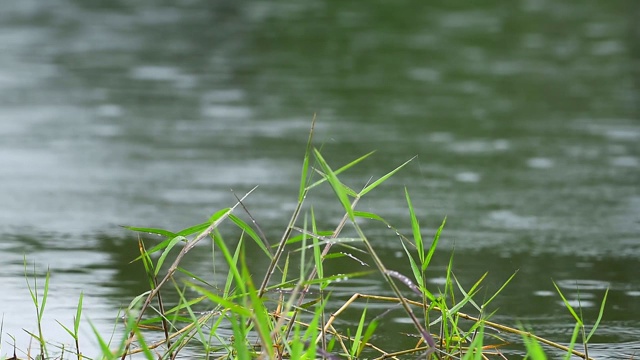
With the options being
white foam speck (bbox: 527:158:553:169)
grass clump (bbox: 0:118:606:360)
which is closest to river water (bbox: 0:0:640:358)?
white foam speck (bbox: 527:158:553:169)

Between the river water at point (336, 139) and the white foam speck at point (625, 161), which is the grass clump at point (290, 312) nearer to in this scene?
the river water at point (336, 139)

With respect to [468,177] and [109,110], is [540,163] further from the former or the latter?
[109,110]

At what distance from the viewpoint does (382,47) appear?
9523mm

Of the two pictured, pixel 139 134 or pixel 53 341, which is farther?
pixel 139 134

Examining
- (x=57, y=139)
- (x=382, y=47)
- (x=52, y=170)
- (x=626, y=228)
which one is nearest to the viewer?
(x=626, y=228)

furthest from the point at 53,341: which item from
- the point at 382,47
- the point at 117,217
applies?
the point at 382,47

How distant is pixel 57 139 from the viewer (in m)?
6.36

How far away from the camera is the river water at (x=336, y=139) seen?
407cm

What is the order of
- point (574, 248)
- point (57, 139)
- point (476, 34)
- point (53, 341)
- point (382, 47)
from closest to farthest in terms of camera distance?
point (53, 341)
point (574, 248)
point (57, 139)
point (382, 47)
point (476, 34)

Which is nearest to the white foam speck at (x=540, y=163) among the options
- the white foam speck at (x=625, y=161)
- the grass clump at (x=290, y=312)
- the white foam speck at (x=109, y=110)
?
the white foam speck at (x=625, y=161)

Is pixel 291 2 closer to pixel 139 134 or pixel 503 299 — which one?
pixel 139 134

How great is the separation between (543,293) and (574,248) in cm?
69

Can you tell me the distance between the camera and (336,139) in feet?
20.2

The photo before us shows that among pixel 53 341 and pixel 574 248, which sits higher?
pixel 53 341
